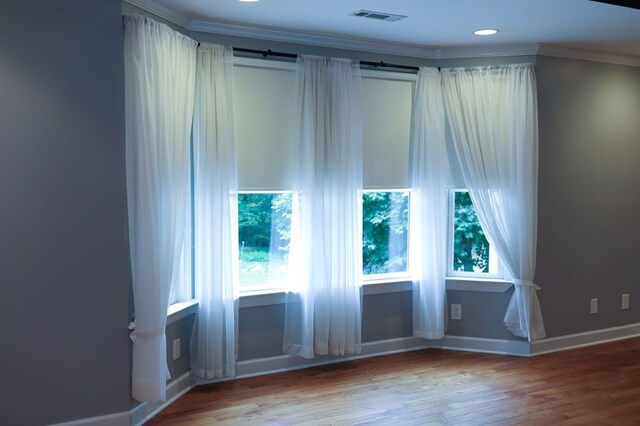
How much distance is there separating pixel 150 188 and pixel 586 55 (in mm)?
3703

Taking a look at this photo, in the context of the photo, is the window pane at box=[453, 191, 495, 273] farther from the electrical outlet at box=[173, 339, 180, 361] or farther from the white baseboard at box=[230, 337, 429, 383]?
the electrical outlet at box=[173, 339, 180, 361]

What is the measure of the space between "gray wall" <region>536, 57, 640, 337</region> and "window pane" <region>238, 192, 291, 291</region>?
2.10 meters

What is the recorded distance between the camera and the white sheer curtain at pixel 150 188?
3248 millimetres

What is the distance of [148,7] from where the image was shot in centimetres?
341

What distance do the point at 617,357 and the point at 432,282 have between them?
1627 millimetres

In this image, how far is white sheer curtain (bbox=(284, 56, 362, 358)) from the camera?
423 centimetres

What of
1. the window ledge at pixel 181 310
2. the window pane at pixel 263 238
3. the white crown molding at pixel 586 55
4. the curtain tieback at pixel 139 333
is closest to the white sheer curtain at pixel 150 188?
the curtain tieback at pixel 139 333

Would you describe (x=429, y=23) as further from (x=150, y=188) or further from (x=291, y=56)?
(x=150, y=188)

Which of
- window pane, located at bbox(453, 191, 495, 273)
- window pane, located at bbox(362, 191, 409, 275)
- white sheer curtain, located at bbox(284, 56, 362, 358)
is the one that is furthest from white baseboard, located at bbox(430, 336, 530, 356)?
white sheer curtain, located at bbox(284, 56, 362, 358)

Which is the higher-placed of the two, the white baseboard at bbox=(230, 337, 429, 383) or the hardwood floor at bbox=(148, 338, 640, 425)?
the white baseboard at bbox=(230, 337, 429, 383)

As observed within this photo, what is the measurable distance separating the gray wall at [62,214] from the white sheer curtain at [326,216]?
136 cm

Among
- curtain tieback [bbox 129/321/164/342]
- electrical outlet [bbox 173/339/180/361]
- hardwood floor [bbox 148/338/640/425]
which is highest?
curtain tieback [bbox 129/321/164/342]

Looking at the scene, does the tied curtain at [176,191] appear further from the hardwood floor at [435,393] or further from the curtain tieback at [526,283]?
the curtain tieback at [526,283]

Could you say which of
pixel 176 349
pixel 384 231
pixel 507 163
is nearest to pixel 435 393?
pixel 384 231
